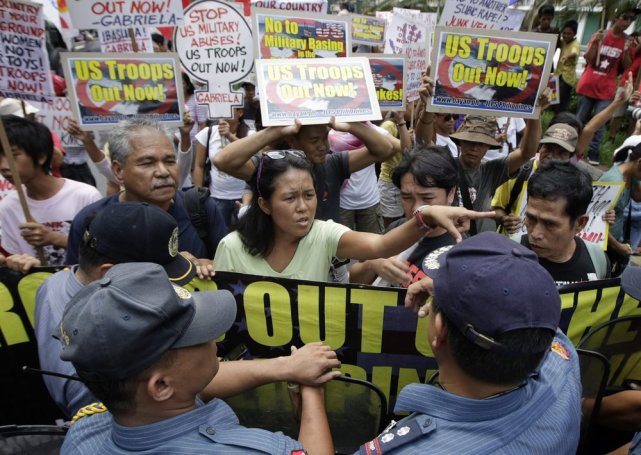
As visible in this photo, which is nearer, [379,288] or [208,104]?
[379,288]

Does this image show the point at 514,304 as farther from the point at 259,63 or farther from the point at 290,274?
the point at 259,63

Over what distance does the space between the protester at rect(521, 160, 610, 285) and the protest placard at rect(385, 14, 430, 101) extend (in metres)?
2.81

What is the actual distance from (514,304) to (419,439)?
42 cm

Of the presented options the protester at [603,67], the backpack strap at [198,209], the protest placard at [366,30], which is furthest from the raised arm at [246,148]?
the protester at [603,67]

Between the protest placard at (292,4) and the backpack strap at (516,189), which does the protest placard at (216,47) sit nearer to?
the protest placard at (292,4)

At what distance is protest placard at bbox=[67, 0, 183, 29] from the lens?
3.71 m

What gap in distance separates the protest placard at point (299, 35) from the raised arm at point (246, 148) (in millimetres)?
933

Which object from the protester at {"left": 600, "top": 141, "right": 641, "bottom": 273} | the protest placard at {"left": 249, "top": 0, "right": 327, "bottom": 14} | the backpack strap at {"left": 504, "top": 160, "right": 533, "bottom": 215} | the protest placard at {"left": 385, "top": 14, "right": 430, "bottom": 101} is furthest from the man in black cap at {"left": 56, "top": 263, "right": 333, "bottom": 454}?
the protest placard at {"left": 249, "top": 0, "right": 327, "bottom": 14}

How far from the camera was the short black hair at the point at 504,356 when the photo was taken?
112cm

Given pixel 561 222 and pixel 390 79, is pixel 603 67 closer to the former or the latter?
pixel 390 79

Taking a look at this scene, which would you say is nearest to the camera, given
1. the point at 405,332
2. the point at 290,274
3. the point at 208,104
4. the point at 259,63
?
the point at 405,332

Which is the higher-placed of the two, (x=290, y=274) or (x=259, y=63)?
(x=259, y=63)

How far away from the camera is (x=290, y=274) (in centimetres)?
237

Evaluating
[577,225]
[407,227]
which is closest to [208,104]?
[407,227]
